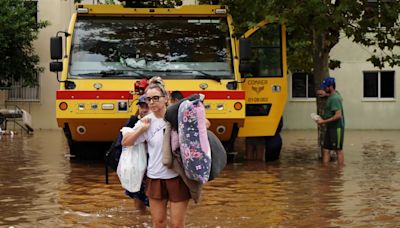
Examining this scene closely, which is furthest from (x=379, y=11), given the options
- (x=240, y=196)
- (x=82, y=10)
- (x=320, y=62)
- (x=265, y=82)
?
(x=240, y=196)

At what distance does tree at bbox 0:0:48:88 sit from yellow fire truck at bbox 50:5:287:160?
1835cm

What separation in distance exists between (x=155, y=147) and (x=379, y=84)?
3141cm

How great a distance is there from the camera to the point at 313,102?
3706 centimetres

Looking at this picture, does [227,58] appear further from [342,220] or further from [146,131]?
[146,131]

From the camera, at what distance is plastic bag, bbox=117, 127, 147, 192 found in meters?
7.25

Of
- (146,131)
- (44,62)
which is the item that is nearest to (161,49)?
(146,131)

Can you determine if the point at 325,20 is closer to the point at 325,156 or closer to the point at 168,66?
the point at 325,156

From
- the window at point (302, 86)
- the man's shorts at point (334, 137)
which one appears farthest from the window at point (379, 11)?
the window at point (302, 86)

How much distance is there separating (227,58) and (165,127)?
8729 millimetres

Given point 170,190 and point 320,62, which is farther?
point 320,62

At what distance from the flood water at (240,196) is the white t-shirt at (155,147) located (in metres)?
2.37

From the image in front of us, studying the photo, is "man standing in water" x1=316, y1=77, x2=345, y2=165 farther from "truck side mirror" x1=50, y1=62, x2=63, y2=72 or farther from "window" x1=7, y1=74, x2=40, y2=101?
"window" x1=7, y1=74, x2=40, y2=101

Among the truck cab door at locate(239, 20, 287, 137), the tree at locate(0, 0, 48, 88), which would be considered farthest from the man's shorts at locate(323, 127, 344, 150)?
the tree at locate(0, 0, 48, 88)

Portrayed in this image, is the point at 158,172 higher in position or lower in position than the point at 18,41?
lower
